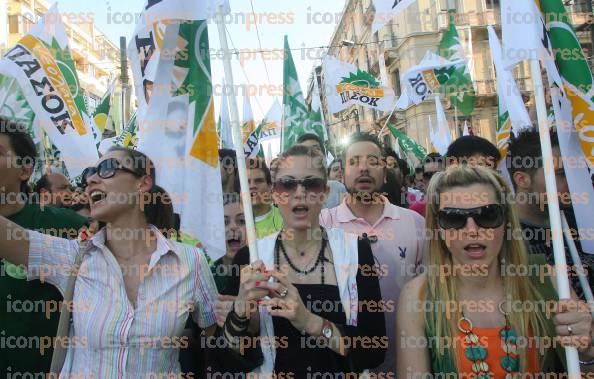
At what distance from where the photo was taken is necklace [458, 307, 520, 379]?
211 cm

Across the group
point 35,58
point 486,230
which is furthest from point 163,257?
point 35,58

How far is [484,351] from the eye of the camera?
6.99 ft

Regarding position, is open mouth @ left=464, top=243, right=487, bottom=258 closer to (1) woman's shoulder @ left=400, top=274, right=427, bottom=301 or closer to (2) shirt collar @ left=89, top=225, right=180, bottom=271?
(1) woman's shoulder @ left=400, top=274, right=427, bottom=301

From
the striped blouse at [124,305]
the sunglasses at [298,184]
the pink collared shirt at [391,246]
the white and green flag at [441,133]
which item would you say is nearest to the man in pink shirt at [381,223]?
the pink collared shirt at [391,246]

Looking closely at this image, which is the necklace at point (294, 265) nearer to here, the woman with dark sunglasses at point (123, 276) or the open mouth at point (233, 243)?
the woman with dark sunglasses at point (123, 276)

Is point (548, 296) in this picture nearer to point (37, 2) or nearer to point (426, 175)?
point (426, 175)

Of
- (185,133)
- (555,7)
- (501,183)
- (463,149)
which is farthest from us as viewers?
(463,149)

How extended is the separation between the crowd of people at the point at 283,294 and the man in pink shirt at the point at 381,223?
607mm

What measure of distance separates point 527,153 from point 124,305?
261 cm

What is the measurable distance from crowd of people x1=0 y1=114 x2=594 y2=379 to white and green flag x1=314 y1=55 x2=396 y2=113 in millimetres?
6418

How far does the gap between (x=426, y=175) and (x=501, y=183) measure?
4027 mm

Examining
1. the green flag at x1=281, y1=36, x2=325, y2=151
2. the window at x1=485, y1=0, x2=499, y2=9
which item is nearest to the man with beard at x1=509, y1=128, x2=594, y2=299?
the green flag at x1=281, y1=36, x2=325, y2=151

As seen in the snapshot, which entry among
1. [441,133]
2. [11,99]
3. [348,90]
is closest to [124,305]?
[11,99]

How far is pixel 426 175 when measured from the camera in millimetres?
6312
